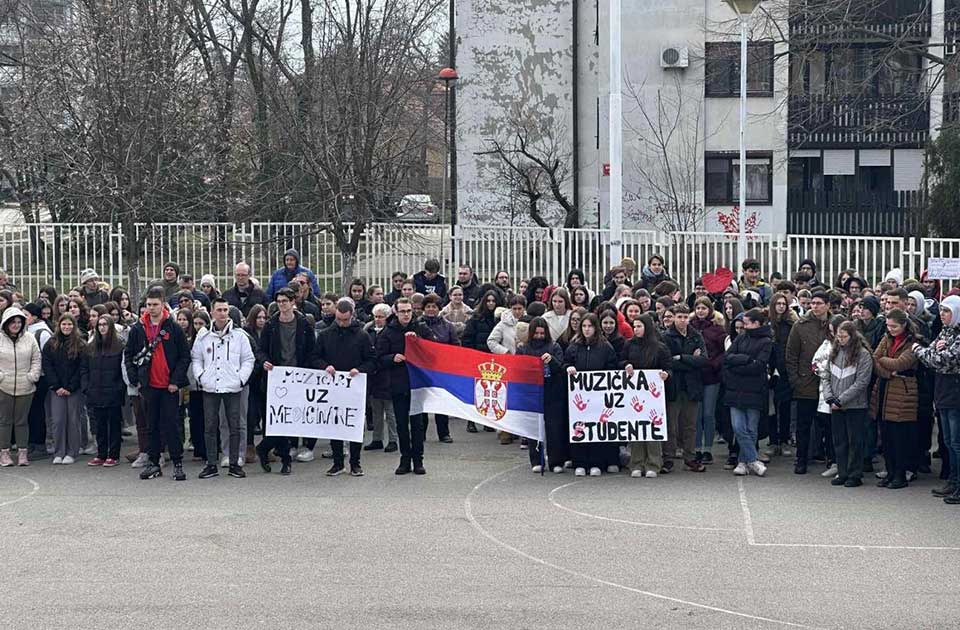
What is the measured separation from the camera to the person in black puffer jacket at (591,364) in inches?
590

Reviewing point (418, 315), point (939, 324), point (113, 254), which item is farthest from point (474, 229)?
point (939, 324)

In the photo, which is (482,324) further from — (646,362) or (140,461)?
(140,461)

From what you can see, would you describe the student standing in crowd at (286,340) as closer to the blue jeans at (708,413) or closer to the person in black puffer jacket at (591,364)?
the person in black puffer jacket at (591,364)

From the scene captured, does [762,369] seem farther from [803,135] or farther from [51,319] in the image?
[803,135]

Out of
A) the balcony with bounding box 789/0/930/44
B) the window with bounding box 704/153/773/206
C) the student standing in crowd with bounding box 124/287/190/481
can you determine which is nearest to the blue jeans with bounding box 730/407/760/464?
the student standing in crowd with bounding box 124/287/190/481

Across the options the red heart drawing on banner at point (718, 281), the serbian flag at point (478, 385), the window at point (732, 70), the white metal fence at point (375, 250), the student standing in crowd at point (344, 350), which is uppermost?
the window at point (732, 70)

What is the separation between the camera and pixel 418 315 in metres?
17.0

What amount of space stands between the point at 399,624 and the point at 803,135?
33606mm

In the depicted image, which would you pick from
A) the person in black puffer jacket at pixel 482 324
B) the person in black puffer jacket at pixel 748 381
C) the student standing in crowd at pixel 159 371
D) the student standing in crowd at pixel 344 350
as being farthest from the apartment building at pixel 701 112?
the student standing in crowd at pixel 159 371

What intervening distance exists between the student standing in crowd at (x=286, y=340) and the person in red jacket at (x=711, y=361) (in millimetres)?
4278

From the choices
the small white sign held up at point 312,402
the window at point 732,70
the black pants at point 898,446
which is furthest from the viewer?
the window at point 732,70

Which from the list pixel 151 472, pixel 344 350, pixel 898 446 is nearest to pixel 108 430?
pixel 151 472

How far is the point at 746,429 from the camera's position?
48.9ft

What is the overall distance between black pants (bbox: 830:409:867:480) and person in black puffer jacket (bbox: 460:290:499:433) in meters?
4.77
